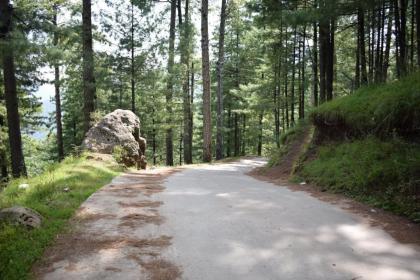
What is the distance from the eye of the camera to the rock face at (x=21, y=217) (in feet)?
14.9

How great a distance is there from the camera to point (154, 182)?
345 inches

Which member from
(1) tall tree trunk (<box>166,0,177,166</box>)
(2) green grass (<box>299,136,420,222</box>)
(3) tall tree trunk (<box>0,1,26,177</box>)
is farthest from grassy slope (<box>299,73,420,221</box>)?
(1) tall tree trunk (<box>166,0,177,166</box>)

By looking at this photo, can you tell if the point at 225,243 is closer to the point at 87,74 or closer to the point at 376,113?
the point at 376,113

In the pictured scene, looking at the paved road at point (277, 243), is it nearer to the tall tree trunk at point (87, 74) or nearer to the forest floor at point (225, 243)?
the forest floor at point (225, 243)

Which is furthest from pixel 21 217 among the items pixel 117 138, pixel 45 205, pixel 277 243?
pixel 117 138

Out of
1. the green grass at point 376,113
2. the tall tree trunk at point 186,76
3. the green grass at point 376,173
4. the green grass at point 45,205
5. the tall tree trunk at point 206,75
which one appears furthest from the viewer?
the tall tree trunk at point 186,76

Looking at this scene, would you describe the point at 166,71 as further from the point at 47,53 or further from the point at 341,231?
the point at 341,231

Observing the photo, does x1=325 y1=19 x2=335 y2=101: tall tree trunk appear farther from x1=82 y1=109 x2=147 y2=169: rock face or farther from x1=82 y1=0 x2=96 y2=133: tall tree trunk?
x1=82 y1=0 x2=96 y2=133: tall tree trunk

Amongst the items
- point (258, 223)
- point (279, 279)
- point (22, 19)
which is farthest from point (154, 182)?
point (22, 19)

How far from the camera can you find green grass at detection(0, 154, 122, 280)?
3.72 metres

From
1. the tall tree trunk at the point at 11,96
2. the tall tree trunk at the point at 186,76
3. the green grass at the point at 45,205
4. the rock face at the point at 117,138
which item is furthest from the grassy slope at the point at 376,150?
the tall tree trunk at the point at 186,76

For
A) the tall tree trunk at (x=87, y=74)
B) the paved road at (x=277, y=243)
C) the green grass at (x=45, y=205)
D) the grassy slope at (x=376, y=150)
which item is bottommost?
the paved road at (x=277, y=243)

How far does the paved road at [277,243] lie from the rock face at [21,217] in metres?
1.55

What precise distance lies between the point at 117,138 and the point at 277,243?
31.5ft
